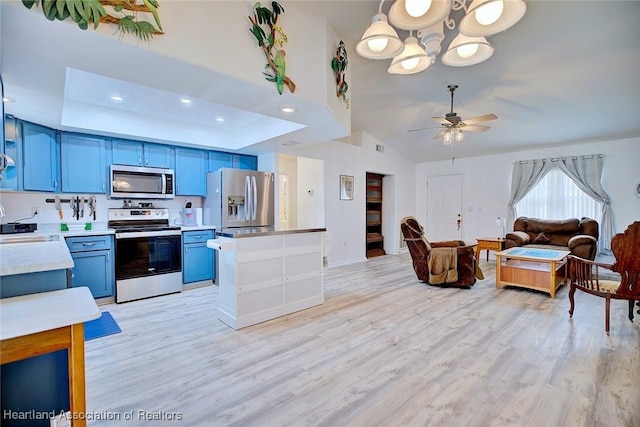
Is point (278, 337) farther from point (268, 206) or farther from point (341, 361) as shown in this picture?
point (268, 206)

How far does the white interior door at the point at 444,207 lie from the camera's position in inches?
299

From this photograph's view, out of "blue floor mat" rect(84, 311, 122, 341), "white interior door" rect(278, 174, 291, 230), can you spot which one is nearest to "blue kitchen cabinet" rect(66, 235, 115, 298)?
"blue floor mat" rect(84, 311, 122, 341)

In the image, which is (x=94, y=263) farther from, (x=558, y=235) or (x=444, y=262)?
(x=558, y=235)

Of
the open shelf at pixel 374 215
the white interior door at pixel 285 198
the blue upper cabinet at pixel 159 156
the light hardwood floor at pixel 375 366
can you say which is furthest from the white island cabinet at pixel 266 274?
the open shelf at pixel 374 215

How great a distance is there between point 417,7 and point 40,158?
426 centimetres

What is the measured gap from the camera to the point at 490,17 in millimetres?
2047

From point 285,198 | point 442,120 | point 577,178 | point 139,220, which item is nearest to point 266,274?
point 139,220

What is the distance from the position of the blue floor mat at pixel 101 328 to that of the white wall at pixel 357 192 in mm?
3626

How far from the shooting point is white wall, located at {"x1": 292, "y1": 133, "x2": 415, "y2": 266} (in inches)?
235

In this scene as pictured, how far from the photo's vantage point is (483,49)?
2568mm

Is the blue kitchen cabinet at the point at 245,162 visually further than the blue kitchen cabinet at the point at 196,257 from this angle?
Yes

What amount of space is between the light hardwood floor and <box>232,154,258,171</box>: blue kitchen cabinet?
256cm

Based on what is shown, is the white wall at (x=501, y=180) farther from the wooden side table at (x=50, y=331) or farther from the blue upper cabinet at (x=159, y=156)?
the wooden side table at (x=50, y=331)

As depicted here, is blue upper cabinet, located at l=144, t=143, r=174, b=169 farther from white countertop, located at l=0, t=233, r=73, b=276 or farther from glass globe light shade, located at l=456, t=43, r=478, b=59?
glass globe light shade, located at l=456, t=43, r=478, b=59
